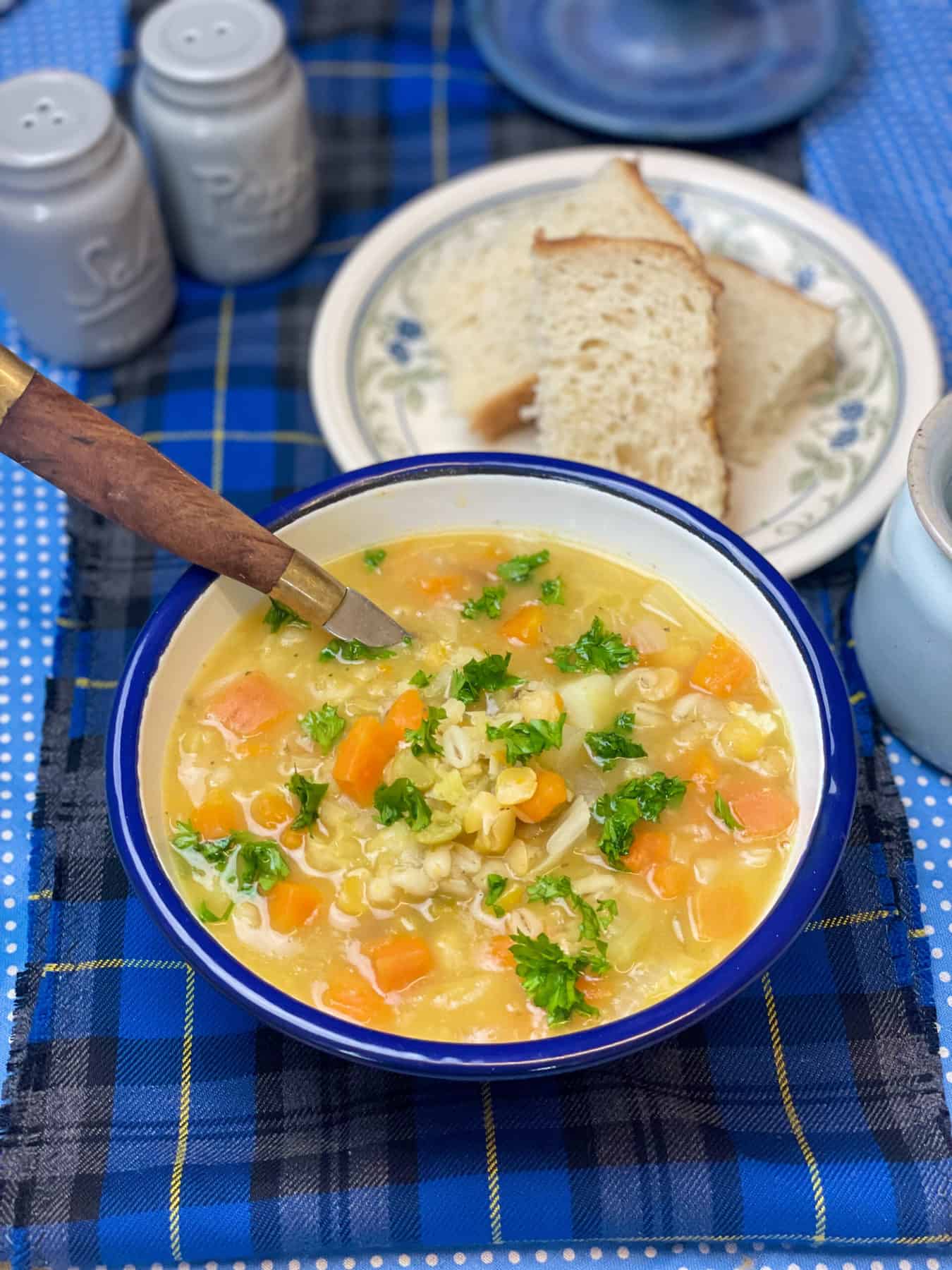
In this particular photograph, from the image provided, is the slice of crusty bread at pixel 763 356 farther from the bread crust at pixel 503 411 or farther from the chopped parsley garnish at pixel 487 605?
the chopped parsley garnish at pixel 487 605

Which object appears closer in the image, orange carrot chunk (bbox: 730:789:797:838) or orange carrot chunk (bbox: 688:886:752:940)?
orange carrot chunk (bbox: 688:886:752:940)

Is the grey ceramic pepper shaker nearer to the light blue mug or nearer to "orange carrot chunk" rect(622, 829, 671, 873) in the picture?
the light blue mug

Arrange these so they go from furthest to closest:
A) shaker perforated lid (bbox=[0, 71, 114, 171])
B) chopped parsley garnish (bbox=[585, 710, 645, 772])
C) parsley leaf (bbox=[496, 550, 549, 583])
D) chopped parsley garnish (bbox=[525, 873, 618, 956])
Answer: shaker perforated lid (bbox=[0, 71, 114, 171]), parsley leaf (bbox=[496, 550, 549, 583]), chopped parsley garnish (bbox=[585, 710, 645, 772]), chopped parsley garnish (bbox=[525, 873, 618, 956])

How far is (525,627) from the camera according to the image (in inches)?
113

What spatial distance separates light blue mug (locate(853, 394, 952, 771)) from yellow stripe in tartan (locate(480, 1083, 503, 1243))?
1361mm

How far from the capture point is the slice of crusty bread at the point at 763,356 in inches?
144

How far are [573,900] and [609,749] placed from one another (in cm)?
35

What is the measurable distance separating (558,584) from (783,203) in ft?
6.44

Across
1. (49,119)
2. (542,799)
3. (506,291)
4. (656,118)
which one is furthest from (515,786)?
(656,118)

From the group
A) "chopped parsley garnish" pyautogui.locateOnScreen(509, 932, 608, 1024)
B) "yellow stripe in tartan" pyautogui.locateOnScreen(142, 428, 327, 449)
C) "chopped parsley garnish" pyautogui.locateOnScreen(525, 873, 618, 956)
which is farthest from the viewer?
"yellow stripe in tartan" pyautogui.locateOnScreen(142, 428, 327, 449)

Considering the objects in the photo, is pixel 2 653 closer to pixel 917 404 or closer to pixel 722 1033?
pixel 722 1033

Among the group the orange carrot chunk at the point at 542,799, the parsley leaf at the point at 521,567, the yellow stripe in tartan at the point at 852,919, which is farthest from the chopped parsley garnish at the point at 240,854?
the yellow stripe in tartan at the point at 852,919

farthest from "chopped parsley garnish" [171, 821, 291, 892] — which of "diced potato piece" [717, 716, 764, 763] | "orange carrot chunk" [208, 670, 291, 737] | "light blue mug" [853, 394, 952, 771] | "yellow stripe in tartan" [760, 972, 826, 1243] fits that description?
"light blue mug" [853, 394, 952, 771]

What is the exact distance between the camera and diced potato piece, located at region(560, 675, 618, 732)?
2.67m
